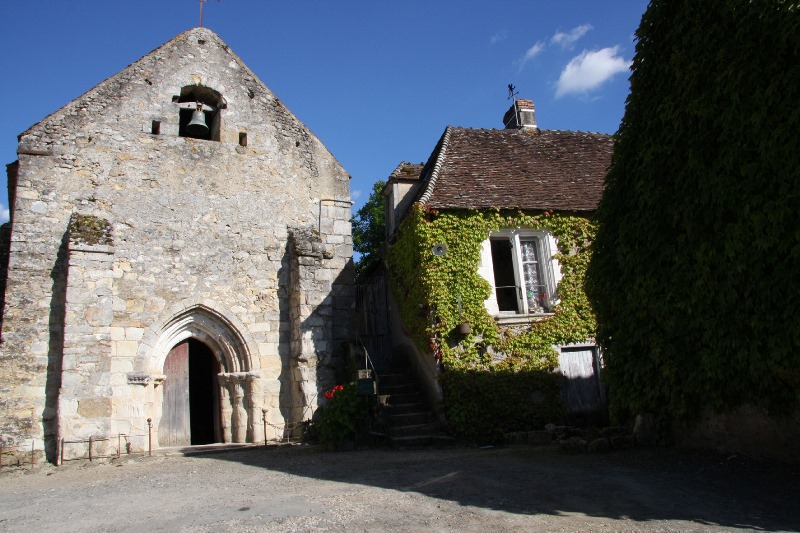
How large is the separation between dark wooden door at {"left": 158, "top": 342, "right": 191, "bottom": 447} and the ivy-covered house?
4379 millimetres

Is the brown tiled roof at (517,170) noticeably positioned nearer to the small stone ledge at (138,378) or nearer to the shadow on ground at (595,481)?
the shadow on ground at (595,481)

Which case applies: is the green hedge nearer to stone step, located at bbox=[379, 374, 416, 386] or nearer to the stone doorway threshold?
stone step, located at bbox=[379, 374, 416, 386]

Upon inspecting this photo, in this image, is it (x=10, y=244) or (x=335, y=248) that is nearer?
(x=10, y=244)

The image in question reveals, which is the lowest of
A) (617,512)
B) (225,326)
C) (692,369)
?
(617,512)

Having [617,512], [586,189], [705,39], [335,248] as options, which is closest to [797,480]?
[617,512]

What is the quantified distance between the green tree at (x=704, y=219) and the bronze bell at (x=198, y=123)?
7574 millimetres

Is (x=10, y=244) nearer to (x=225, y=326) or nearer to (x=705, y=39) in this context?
(x=225, y=326)

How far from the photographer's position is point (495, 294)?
35.7ft

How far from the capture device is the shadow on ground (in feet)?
16.1

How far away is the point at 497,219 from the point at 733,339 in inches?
213

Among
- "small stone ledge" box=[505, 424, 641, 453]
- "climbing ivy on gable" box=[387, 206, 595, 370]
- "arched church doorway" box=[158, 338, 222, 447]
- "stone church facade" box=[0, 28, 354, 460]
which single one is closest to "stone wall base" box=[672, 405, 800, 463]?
"small stone ledge" box=[505, 424, 641, 453]

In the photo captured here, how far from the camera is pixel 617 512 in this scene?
4945mm

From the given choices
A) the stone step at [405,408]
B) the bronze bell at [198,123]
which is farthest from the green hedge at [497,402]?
the bronze bell at [198,123]

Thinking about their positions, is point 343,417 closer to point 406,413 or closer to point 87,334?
point 406,413
